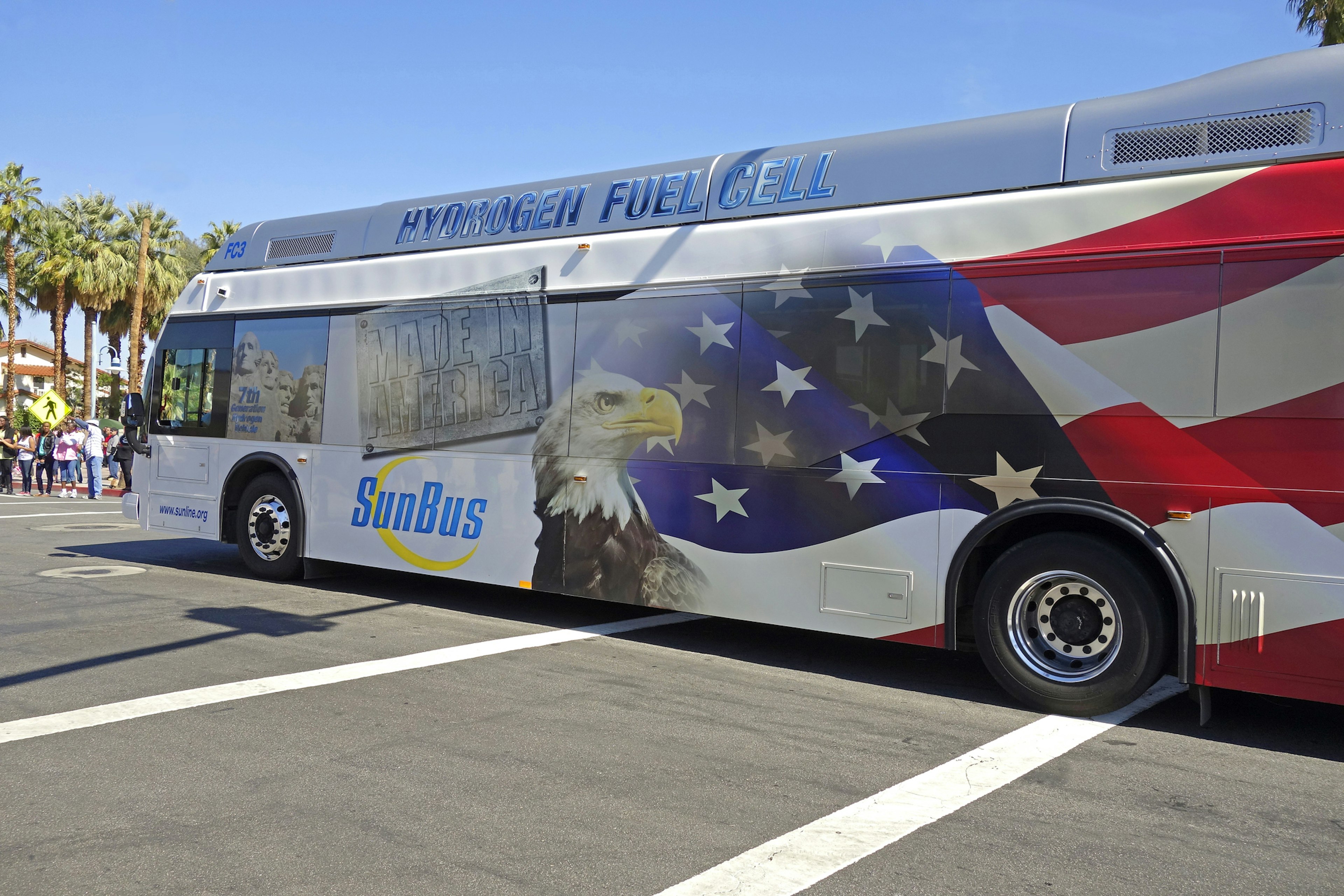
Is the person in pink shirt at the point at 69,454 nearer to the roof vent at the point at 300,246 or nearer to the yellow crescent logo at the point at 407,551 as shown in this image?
the roof vent at the point at 300,246

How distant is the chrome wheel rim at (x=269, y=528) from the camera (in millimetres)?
10180

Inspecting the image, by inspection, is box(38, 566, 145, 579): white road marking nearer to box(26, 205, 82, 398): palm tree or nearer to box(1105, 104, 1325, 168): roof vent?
box(1105, 104, 1325, 168): roof vent

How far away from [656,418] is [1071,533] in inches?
117

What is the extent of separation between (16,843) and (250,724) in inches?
63.4

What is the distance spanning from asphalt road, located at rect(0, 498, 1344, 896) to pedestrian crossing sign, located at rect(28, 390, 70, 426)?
24.9 metres

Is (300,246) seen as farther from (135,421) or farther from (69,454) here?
(69,454)

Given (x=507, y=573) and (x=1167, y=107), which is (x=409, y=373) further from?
(x=1167, y=107)

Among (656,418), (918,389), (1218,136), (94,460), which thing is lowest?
(94,460)

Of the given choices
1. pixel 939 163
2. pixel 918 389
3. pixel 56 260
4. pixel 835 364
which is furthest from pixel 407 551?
pixel 56 260

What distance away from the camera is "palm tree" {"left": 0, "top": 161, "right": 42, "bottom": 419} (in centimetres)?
3862

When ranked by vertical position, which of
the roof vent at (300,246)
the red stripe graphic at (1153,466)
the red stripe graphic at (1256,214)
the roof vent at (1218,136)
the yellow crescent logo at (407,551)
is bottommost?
the yellow crescent logo at (407,551)

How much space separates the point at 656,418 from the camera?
25.2 feet

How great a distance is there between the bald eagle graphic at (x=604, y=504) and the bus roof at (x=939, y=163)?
136 centimetres

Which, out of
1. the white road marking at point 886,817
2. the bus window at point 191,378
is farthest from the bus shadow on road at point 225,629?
the white road marking at point 886,817
